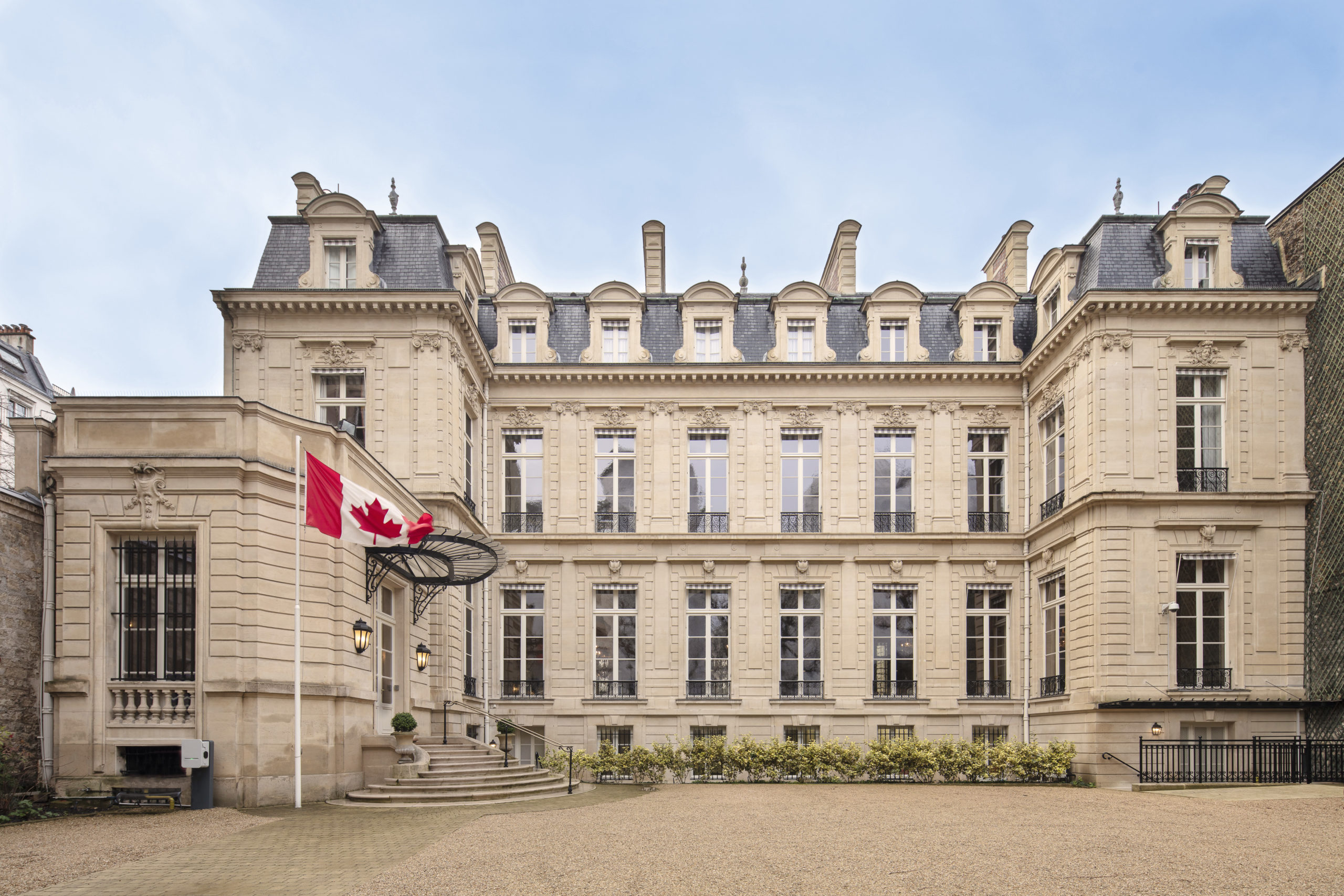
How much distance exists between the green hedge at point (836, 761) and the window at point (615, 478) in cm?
659

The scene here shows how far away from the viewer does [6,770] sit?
44.1 ft

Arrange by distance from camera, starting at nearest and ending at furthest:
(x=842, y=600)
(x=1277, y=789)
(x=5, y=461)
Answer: (x=1277, y=789)
(x=842, y=600)
(x=5, y=461)

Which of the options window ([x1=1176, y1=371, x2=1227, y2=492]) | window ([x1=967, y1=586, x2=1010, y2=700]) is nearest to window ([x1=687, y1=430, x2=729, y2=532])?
window ([x1=967, y1=586, x2=1010, y2=700])

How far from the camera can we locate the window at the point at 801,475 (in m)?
27.2

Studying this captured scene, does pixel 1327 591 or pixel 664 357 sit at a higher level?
pixel 664 357

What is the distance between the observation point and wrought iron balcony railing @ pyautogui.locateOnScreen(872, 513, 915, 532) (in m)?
27.1

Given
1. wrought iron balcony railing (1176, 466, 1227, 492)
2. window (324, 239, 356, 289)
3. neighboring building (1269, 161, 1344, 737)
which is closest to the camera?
neighboring building (1269, 161, 1344, 737)

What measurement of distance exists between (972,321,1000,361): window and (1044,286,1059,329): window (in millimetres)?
1610

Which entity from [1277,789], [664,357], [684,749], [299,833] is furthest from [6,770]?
[1277,789]

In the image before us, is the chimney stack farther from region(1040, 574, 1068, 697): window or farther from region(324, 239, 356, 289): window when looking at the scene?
region(1040, 574, 1068, 697): window

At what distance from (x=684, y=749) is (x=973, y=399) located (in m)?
12.5

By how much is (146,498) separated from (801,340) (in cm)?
1774

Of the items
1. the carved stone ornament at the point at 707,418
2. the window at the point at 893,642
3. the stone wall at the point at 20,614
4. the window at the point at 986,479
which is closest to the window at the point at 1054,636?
the window at the point at 986,479

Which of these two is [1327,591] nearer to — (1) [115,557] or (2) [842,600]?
(2) [842,600]
